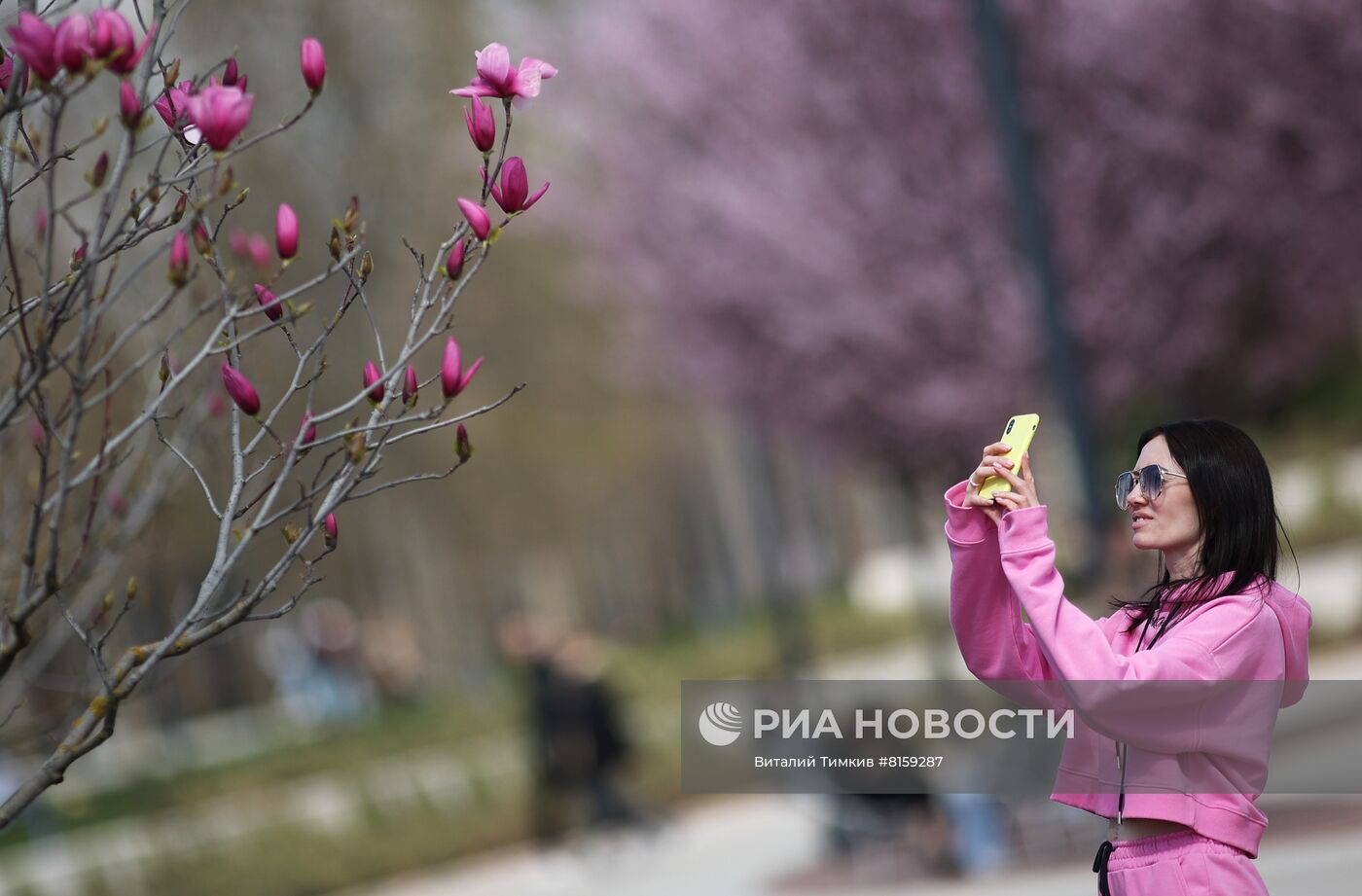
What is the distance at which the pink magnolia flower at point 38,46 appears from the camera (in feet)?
8.77

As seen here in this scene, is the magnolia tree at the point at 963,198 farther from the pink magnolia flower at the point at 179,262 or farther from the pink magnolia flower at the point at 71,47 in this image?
the pink magnolia flower at the point at 71,47

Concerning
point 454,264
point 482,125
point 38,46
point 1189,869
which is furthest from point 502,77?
point 1189,869

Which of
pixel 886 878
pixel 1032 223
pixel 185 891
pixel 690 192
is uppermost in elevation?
pixel 690 192

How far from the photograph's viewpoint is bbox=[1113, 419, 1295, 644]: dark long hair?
286cm

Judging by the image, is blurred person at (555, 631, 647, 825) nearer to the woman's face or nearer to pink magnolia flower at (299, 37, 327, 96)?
pink magnolia flower at (299, 37, 327, 96)

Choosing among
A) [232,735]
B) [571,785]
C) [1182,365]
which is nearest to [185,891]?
[571,785]

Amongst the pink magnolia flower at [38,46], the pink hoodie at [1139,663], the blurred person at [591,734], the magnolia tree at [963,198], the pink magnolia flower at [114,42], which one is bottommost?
the pink hoodie at [1139,663]

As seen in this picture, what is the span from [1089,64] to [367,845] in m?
8.10

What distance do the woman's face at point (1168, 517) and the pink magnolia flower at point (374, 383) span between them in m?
1.27

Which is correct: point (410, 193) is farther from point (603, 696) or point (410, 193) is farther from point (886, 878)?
point (886, 878)

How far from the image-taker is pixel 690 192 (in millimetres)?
12297

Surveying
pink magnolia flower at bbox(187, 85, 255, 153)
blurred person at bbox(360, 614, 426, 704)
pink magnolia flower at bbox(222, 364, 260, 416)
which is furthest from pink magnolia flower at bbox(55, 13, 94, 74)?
blurred person at bbox(360, 614, 426, 704)

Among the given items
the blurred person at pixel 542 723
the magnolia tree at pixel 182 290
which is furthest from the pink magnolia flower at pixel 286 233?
the blurred person at pixel 542 723

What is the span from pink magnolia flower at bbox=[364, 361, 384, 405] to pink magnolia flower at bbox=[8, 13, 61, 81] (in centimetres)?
74
